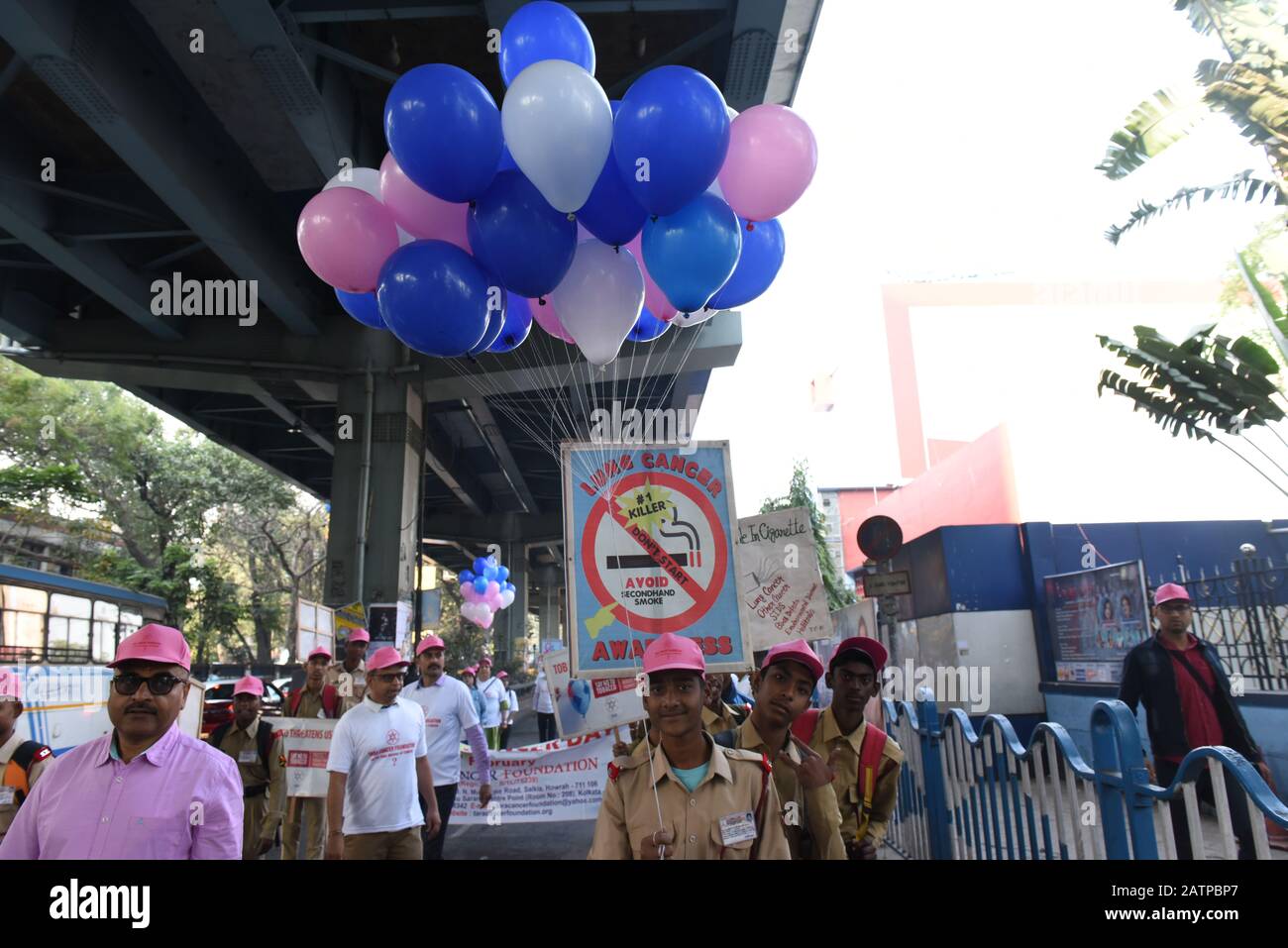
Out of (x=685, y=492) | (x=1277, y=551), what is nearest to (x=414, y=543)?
(x=685, y=492)

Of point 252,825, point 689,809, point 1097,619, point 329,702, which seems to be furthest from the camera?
point 1097,619

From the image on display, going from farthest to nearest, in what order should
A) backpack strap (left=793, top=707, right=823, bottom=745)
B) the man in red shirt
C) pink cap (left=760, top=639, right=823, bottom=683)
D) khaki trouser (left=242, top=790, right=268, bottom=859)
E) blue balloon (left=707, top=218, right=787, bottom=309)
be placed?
khaki trouser (left=242, top=790, right=268, bottom=859), blue balloon (left=707, top=218, right=787, bottom=309), the man in red shirt, backpack strap (left=793, top=707, right=823, bottom=745), pink cap (left=760, top=639, right=823, bottom=683)

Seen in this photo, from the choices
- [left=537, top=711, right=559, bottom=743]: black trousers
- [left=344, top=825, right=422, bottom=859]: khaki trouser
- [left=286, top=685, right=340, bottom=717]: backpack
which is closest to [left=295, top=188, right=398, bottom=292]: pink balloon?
[left=344, top=825, right=422, bottom=859]: khaki trouser

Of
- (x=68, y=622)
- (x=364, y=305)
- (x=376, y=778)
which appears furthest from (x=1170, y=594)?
(x=68, y=622)

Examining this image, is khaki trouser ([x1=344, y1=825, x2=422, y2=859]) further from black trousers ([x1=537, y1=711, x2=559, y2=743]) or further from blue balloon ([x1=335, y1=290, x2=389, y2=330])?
black trousers ([x1=537, y1=711, x2=559, y2=743])

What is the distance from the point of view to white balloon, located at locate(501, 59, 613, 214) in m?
4.07

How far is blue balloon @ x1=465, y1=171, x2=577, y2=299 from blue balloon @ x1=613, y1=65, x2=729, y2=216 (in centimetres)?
49

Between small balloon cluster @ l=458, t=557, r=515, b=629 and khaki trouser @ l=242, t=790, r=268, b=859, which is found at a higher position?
small balloon cluster @ l=458, t=557, r=515, b=629

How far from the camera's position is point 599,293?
484 centimetres

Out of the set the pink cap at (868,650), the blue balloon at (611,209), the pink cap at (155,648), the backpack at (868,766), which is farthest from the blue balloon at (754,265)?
the pink cap at (155,648)

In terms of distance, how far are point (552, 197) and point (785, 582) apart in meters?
2.66

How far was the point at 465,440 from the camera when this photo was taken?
78.3 ft

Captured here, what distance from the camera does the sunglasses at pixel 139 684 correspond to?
268 cm

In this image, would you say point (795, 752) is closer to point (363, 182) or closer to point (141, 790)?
point (141, 790)
